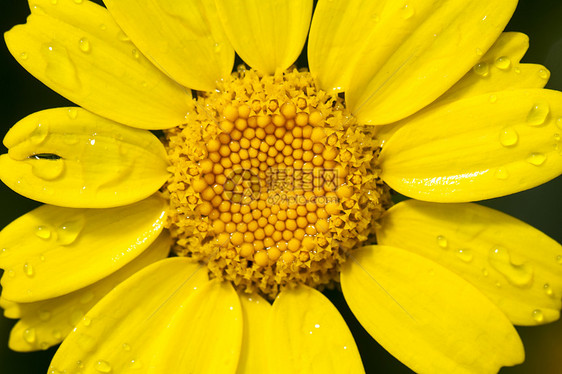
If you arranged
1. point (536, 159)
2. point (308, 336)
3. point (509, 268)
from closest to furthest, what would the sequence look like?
point (536, 159)
point (509, 268)
point (308, 336)

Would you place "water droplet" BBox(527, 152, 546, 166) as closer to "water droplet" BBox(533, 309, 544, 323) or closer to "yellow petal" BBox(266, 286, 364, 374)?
"water droplet" BBox(533, 309, 544, 323)

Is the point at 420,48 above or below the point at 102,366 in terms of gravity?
above

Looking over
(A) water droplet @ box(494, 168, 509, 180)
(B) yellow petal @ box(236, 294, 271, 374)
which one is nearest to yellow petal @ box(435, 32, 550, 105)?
(A) water droplet @ box(494, 168, 509, 180)

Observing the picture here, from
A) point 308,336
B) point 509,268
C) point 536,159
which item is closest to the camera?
point 536,159

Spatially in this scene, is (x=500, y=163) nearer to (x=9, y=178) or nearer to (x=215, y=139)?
(x=215, y=139)

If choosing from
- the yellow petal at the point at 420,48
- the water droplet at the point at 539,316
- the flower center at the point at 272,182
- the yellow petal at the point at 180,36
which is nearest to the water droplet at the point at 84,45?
the yellow petal at the point at 180,36

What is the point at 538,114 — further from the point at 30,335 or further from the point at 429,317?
the point at 30,335

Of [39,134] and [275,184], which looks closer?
[39,134]

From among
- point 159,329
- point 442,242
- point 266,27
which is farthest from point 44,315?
point 442,242
